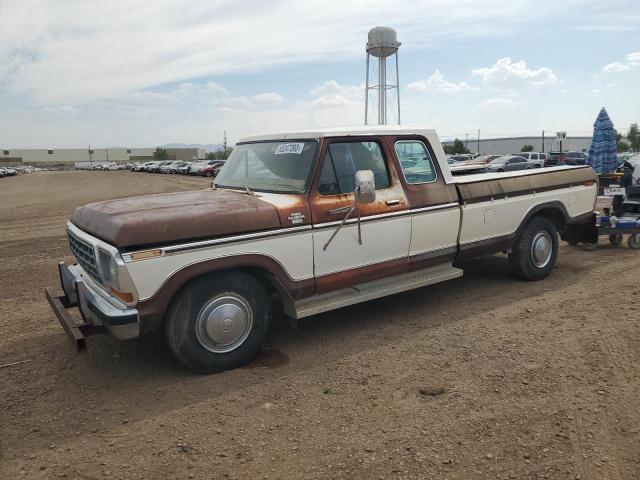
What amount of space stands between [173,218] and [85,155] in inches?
5646

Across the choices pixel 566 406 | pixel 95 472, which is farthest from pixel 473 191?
pixel 95 472

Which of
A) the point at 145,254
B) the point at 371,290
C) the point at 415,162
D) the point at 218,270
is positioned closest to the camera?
the point at 145,254

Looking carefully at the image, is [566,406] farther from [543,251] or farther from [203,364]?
[543,251]

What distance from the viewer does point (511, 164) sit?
2959 centimetres

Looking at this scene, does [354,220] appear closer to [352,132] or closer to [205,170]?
[352,132]

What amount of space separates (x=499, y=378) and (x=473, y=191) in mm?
2346

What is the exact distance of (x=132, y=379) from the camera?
400 centimetres

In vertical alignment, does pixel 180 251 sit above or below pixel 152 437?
above

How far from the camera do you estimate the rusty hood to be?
3.54 meters

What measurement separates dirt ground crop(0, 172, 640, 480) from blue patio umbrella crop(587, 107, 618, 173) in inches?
349

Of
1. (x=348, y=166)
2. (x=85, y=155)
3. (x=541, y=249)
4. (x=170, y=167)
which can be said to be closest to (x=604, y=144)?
(x=541, y=249)

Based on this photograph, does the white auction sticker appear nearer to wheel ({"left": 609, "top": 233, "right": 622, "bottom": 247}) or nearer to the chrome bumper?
the chrome bumper

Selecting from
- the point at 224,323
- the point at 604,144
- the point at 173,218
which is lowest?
the point at 224,323

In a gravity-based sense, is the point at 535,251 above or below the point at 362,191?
below
